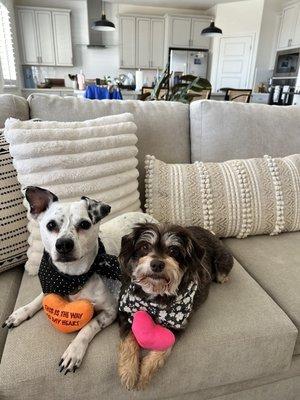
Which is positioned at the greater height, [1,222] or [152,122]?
[152,122]

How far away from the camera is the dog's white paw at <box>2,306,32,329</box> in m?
0.94

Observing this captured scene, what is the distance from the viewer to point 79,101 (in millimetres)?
1517

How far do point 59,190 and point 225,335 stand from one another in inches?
31.2

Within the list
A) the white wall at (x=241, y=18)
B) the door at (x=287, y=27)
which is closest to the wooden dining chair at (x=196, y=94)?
the white wall at (x=241, y=18)

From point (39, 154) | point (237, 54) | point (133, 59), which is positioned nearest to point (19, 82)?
point (133, 59)

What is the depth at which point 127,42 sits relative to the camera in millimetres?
7203

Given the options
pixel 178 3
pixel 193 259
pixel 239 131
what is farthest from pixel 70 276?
pixel 178 3

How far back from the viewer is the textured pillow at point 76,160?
1.11 meters

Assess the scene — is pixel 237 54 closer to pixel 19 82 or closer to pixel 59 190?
pixel 19 82

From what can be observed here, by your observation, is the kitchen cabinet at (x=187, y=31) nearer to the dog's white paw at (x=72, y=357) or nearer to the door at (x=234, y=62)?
the door at (x=234, y=62)

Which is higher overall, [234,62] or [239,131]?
[234,62]

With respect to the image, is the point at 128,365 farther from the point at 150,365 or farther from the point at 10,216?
the point at 10,216

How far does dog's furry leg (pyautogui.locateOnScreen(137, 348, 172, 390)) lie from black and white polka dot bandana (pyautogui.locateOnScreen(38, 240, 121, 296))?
10.7 inches

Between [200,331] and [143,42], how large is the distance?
767 cm
